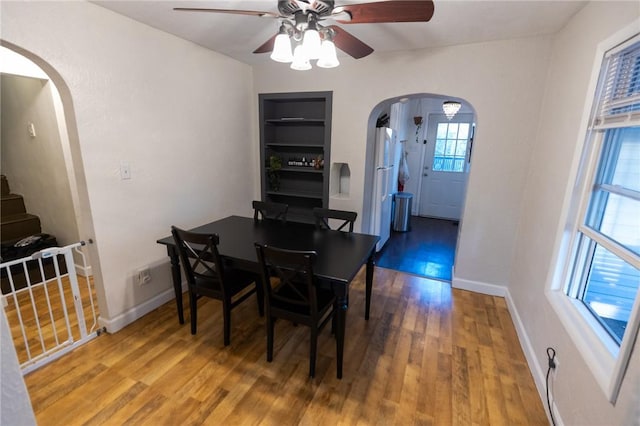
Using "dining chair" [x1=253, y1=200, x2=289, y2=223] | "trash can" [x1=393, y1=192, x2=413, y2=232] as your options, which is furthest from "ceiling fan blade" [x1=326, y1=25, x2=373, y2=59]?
"trash can" [x1=393, y1=192, x2=413, y2=232]

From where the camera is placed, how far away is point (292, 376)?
6.58 ft

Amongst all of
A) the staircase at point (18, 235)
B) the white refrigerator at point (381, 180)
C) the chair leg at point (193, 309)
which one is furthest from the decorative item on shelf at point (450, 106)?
the staircase at point (18, 235)

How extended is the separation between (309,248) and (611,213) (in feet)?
5.81

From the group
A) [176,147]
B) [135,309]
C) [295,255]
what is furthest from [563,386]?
[176,147]

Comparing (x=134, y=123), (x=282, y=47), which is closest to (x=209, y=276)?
(x=134, y=123)

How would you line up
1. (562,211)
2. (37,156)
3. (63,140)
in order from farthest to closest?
(37,156), (63,140), (562,211)

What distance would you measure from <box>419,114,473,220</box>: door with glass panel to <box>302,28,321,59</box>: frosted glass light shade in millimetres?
4955

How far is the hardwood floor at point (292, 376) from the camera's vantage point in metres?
1.73

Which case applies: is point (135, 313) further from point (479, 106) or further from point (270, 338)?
point (479, 106)

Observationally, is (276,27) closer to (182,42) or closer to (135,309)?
(182,42)

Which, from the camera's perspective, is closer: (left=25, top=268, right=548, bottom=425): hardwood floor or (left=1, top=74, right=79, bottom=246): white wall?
(left=25, top=268, right=548, bottom=425): hardwood floor

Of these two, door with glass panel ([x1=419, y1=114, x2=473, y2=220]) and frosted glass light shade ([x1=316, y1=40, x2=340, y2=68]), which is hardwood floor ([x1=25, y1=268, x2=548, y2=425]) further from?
door with glass panel ([x1=419, y1=114, x2=473, y2=220])

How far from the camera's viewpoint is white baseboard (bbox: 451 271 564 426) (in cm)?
185

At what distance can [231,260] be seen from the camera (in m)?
2.12
